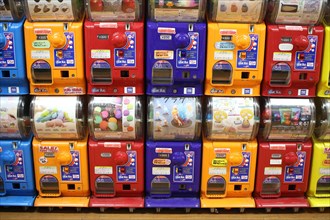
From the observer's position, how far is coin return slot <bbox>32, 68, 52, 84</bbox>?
11.1ft

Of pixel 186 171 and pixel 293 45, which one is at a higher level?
pixel 293 45

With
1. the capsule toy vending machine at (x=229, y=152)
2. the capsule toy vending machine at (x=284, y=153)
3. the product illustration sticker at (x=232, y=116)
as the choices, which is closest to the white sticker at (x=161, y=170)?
the capsule toy vending machine at (x=229, y=152)

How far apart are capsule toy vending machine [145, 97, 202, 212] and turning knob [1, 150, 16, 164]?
3.09 feet

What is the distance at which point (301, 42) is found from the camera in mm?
3264

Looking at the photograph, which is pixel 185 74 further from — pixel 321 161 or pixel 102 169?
pixel 321 161

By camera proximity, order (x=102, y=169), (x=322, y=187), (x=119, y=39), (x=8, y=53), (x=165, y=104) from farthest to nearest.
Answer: (x=322, y=187)
(x=102, y=169)
(x=165, y=104)
(x=8, y=53)
(x=119, y=39)

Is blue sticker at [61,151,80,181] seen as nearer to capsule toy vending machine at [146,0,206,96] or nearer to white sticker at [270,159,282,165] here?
capsule toy vending machine at [146,0,206,96]

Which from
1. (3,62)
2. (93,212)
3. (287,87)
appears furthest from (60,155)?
(287,87)

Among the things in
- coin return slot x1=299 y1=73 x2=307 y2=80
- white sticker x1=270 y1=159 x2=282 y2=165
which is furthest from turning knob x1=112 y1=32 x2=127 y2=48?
white sticker x1=270 y1=159 x2=282 y2=165

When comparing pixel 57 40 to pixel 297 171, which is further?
pixel 297 171

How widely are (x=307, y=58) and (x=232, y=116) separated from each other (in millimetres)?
637

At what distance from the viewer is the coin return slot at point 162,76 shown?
11.1 feet

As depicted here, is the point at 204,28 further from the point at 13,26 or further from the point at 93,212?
the point at 93,212

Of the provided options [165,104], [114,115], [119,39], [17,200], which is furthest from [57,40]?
[17,200]
